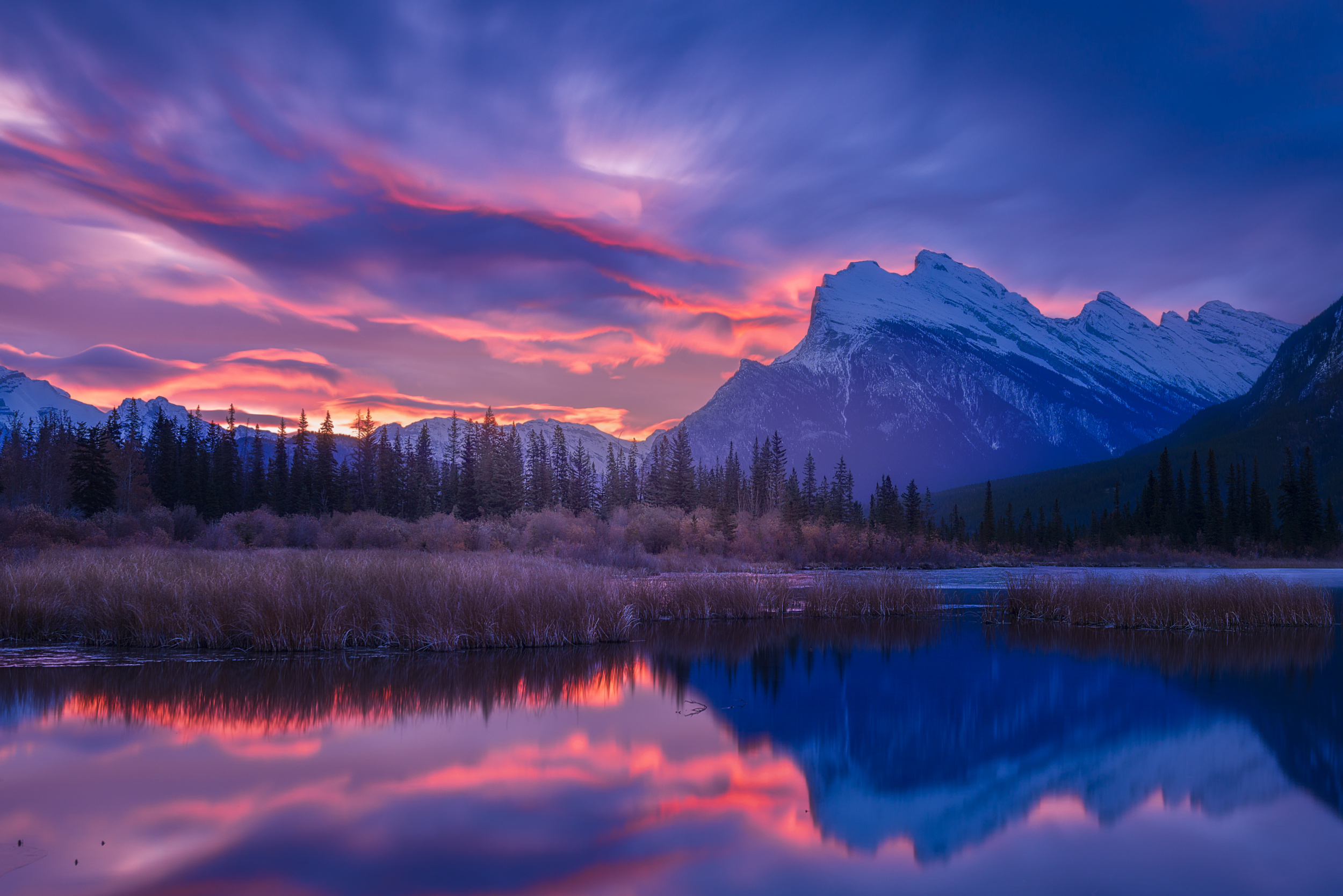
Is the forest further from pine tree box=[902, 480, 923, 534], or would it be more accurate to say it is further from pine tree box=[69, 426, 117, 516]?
pine tree box=[69, 426, 117, 516]

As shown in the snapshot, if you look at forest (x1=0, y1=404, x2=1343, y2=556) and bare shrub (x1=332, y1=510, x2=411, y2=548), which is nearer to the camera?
bare shrub (x1=332, y1=510, x2=411, y2=548)

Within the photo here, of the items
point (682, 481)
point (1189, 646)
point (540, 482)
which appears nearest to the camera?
point (1189, 646)

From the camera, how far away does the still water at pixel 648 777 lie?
9016 mm

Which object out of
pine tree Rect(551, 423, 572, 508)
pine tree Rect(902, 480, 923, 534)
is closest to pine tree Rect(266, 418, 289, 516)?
pine tree Rect(551, 423, 572, 508)

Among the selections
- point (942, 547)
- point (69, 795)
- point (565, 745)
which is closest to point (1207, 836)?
point (565, 745)

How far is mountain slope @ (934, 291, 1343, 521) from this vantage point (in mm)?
147625

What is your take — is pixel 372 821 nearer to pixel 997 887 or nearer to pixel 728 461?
pixel 997 887

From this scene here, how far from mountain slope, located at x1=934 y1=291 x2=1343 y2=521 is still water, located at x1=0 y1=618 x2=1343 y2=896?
143634 millimetres

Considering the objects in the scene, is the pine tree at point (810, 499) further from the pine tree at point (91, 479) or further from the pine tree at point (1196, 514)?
the pine tree at point (91, 479)

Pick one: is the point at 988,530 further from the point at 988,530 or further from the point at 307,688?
the point at 307,688

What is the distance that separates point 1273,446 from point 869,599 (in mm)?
161852

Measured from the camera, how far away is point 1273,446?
500 feet

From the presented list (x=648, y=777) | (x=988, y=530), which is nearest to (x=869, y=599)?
(x=648, y=777)

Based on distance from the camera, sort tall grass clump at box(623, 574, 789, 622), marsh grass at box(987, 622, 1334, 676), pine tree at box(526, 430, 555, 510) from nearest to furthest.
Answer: marsh grass at box(987, 622, 1334, 676)
tall grass clump at box(623, 574, 789, 622)
pine tree at box(526, 430, 555, 510)
